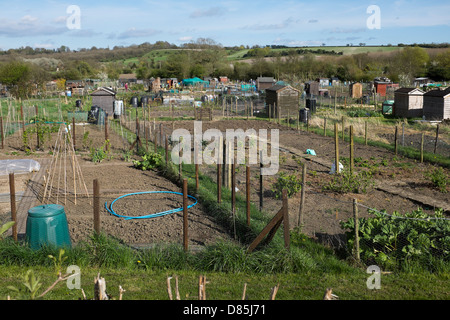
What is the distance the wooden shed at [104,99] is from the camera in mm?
33881

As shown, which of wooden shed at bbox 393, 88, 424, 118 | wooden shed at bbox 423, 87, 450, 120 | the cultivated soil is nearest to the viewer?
the cultivated soil

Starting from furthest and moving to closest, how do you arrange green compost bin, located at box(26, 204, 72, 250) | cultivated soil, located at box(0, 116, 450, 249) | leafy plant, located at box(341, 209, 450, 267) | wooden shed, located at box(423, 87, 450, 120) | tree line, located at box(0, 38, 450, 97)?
tree line, located at box(0, 38, 450, 97), wooden shed, located at box(423, 87, 450, 120), cultivated soil, located at box(0, 116, 450, 249), green compost bin, located at box(26, 204, 72, 250), leafy plant, located at box(341, 209, 450, 267)

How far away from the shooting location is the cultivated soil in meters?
9.43

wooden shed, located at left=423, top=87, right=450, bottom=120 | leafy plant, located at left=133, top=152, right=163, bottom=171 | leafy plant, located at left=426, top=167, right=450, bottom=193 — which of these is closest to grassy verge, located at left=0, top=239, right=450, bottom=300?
leafy plant, located at left=426, top=167, right=450, bottom=193

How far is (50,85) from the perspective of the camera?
70625mm

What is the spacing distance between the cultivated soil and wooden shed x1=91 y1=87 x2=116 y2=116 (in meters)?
13.0

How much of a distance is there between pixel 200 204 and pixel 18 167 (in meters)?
6.96

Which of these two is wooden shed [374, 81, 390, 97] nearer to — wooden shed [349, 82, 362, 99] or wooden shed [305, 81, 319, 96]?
wooden shed [349, 82, 362, 99]

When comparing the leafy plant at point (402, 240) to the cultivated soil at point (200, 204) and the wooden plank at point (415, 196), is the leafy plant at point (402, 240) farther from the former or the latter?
the wooden plank at point (415, 196)

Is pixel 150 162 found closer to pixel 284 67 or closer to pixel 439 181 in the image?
pixel 439 181

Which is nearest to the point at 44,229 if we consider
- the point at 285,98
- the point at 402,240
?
the point at 402,240

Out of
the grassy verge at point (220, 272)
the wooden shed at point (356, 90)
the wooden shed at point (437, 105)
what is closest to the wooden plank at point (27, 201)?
the grassy verge at point (220, 272)
